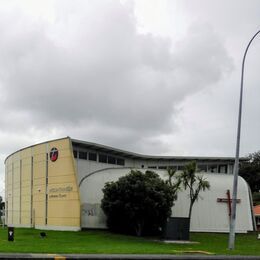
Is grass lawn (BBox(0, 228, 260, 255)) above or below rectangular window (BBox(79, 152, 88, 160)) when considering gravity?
below

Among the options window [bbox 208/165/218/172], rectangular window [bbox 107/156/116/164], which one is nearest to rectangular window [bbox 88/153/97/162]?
rectangular window [bbox 107/156/116/164]

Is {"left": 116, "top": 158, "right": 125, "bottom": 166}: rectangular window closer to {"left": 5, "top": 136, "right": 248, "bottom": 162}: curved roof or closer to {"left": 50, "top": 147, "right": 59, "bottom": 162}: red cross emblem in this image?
{"left": 5, "top": 136, "right": 248, "bottom": 162}: curved roof

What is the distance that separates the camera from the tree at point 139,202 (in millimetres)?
51469

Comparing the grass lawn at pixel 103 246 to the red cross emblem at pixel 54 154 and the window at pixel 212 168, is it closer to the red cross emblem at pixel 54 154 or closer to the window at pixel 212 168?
the red cross emblem at pixel 54 154

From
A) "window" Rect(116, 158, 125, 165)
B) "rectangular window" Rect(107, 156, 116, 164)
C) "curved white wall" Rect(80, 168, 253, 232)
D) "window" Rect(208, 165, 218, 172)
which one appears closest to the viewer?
"curved white wall" Rect(80, 168, 253, 232)

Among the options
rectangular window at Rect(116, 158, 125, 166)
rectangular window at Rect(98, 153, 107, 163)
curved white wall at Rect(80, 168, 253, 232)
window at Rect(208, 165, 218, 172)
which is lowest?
curved white wall at Rect(80, 168, 253, 232)

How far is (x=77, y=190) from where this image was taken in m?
55.4

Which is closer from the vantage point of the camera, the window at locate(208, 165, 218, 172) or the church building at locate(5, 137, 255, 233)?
the church building at locate(5, 137, 255, 233)

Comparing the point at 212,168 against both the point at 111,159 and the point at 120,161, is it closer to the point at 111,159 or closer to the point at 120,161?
the point at 120,161

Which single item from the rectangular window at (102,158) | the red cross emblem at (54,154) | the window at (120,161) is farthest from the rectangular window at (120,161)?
the red cross emblem at (54,154)

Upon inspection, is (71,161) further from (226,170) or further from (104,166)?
(226,170)

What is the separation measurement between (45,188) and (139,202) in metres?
13.1

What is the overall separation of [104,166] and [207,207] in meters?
13.2

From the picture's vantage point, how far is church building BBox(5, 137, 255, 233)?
185 ft
